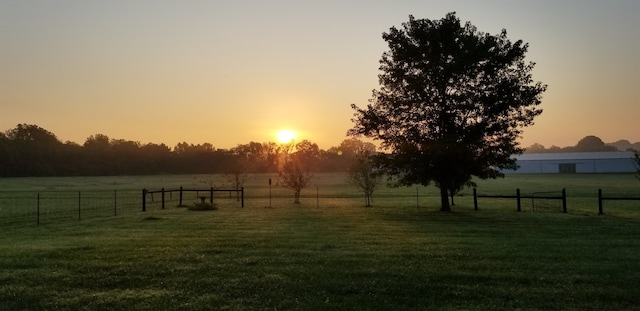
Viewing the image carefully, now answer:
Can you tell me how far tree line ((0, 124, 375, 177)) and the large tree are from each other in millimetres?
80357

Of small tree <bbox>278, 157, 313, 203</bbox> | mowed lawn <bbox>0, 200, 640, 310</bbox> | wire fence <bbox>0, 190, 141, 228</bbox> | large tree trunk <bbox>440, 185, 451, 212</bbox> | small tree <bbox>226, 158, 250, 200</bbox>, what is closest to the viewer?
mowed lawn <bbox>0, 200, 640, 310</bbox>

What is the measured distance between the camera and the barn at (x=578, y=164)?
113887 mm

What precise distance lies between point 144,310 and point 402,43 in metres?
23.0

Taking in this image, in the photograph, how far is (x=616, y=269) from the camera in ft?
32.8

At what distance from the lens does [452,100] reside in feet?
87.6

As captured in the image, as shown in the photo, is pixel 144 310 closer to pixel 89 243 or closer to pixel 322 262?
pixel 322 262

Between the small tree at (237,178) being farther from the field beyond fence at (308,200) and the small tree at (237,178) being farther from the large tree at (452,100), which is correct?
the large tree at (452,100)

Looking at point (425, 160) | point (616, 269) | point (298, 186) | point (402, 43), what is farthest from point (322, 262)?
point (298, 186)

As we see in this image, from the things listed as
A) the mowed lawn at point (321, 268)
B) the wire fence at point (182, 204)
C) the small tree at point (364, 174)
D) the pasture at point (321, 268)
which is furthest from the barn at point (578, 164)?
the mowed lawn at point (321, 268)

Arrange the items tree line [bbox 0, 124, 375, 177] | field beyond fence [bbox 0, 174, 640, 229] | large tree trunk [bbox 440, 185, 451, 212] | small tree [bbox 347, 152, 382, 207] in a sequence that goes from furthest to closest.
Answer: tree line [bbox 0, 124, 375, 177], small tree [bbox 347, 152, 382, 207], large tree trunk [bbox 440, 185, 451, 212], field beyond fence [bbox 0, 174, 640, 229]

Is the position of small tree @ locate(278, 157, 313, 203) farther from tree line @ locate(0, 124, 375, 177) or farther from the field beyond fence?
tree line @ locate(0, 124, 375, 177)

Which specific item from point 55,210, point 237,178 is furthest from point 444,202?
point 237,178

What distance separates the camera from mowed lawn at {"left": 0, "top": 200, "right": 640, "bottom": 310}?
7.80 metres

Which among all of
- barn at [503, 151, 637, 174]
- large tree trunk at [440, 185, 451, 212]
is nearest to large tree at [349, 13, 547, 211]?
large tree trunk at [440, 185, 451, 212]
